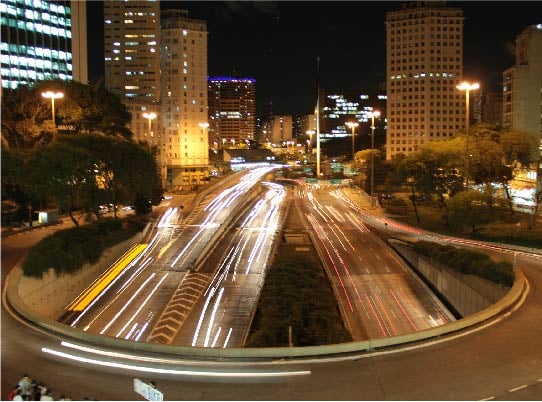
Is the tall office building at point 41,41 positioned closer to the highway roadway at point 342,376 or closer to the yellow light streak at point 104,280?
the yellow light streak at point 104,280

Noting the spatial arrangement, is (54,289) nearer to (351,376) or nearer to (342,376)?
(342,376)

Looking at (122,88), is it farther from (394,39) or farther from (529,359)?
(529,359)

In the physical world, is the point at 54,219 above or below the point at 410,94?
below

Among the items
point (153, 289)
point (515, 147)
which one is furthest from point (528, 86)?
point (153, 289)

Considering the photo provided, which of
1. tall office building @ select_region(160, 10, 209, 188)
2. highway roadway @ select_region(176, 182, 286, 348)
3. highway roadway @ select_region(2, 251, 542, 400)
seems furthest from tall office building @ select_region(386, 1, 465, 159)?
highway roadway @ select_region(2, 251, 542, 400)

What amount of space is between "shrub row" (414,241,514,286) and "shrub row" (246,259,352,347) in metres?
6.33

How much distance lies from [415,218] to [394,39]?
81.4 m

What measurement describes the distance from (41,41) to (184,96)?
2940 centimetres

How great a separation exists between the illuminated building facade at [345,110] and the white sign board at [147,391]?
7248 inches

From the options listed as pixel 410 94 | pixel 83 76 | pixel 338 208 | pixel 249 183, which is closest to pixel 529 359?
pixel 338 208

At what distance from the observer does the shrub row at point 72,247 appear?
26125mm

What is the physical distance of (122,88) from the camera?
119500 mm

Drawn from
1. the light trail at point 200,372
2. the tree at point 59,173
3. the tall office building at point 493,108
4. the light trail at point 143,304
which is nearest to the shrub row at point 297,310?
the light trail at point 143,304

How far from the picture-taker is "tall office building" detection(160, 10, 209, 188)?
104 meters
